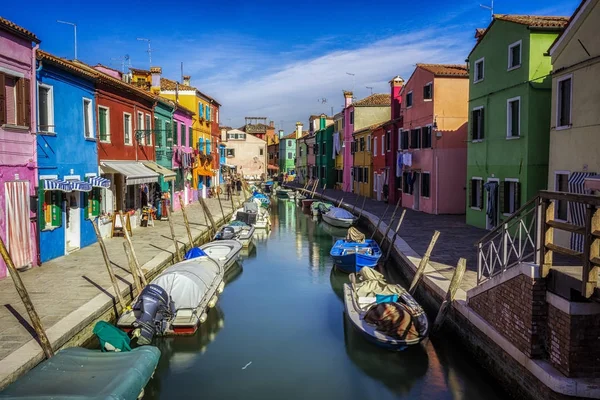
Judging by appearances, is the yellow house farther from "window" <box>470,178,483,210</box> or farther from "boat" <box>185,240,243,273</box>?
"boat" <box>185,240,243,273</box>

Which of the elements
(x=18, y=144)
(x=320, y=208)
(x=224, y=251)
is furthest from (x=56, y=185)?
(x=320, y=208)

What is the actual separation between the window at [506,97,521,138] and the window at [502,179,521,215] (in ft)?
5.33

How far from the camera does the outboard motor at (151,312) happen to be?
10235mm

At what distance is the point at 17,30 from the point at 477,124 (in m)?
16.2

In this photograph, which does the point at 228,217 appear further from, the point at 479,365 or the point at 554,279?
the point at 554,279

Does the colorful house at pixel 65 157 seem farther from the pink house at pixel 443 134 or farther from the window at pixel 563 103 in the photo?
the pink house at pixel 443 134

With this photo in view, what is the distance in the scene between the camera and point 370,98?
44.3 metres

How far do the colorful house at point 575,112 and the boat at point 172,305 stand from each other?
933 cm

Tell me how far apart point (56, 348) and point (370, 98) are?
38.7 m

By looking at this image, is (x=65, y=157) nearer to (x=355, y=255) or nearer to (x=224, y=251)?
(x=224, y=251)

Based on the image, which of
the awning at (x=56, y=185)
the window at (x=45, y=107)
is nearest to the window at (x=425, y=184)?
the awning at (x=56, y=185)

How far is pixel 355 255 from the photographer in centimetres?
1702

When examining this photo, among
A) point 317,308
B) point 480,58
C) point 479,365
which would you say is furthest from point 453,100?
point 479,365

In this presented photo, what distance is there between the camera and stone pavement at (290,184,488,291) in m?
14.0
